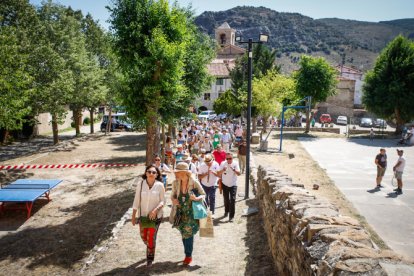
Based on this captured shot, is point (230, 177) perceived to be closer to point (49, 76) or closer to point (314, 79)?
point (49, 76)

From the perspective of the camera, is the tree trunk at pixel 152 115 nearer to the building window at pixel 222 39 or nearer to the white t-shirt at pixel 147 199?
the white t-shirt at pixel 147 199

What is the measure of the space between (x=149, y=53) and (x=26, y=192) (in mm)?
6759

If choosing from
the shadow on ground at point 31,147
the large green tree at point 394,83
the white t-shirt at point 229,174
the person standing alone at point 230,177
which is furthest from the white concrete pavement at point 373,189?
the shadow on ground at point 31,147

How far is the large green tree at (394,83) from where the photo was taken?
30.3 meters

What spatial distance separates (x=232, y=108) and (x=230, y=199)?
29482 millimetres

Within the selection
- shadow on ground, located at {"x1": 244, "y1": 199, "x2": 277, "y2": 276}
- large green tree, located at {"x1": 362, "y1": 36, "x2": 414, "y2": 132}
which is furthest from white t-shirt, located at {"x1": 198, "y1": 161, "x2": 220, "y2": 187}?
large green tree, located at {"x1": 362, "y1": 36, "x2": 414, "y2": 132}

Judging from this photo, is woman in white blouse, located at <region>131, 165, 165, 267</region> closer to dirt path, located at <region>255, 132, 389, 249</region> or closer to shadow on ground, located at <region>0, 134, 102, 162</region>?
dirt path, located at <region>255, 132, 389, 249</region>

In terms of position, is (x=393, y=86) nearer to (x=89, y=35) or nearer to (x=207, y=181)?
(x=207, y=181)

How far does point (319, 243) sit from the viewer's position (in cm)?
348

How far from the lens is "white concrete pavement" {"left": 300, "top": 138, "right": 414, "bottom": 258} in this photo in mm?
8672

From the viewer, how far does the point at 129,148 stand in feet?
78.9

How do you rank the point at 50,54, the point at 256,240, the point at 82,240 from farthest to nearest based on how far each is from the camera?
the point at 50,54
the point at 82,240
the point at 256,240

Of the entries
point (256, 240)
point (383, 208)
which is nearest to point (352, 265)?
point (256, 240)

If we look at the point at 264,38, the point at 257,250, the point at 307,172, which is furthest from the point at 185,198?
the point at 307,172
